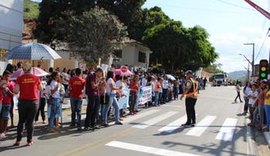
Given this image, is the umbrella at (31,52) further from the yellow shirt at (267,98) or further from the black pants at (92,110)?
the yellow shirt at (267,98)

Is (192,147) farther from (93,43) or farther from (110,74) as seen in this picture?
(93,43)

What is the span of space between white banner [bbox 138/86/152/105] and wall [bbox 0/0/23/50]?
35.4 feet

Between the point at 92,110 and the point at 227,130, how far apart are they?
4.99m

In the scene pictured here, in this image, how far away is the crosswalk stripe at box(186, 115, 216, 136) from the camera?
594 inches

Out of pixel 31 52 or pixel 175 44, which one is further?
pixel 175 44

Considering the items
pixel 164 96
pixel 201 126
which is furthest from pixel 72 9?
pixel 201 126

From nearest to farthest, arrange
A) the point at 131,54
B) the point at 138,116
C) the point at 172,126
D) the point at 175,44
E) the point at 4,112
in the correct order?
the point at 4,112
the point at 172,126
the point at 138,116
the point at 131,54
the point at 175,44

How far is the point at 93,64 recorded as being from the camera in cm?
3747

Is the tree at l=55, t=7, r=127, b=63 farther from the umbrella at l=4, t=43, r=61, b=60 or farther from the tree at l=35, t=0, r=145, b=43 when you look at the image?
the umbrella at l=4, t=43, r=61, b=60

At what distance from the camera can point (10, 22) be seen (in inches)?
1257

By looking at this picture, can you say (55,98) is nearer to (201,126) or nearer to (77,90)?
(77,90)

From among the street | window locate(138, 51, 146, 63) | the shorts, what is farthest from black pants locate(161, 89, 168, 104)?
window locate(138, 51, 146, 63)

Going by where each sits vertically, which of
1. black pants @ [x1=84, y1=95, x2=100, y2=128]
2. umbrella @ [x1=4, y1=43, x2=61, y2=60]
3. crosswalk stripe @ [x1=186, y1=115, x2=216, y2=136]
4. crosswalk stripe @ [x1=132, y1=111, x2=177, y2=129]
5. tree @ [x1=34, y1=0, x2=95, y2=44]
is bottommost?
crosswalk stripe @ [x1=186, y1=115, x2=216, y2=136]

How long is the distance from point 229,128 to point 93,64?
2158cm
